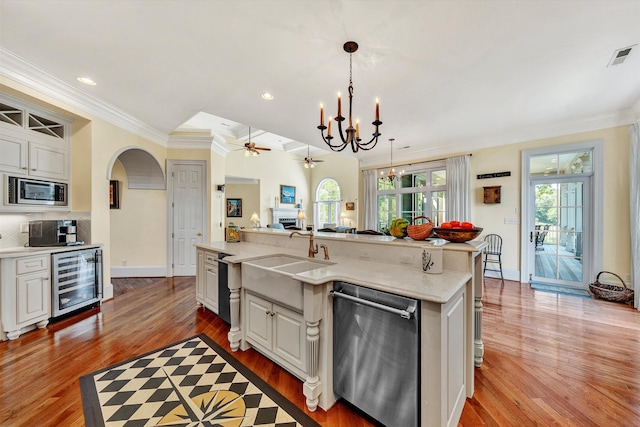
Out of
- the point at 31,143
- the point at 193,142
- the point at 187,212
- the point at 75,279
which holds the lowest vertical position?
the point at 75,279

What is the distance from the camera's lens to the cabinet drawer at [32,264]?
2.59m

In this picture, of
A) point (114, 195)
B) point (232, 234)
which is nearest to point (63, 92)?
point (114, 195)

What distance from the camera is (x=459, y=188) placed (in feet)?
17.5

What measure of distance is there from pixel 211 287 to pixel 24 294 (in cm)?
186

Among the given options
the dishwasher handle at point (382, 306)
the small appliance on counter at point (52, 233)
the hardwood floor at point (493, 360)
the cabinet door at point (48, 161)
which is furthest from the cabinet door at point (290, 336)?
the cabinet door at point (48, 161)

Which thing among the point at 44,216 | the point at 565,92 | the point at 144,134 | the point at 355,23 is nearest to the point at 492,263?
the point at 565,92

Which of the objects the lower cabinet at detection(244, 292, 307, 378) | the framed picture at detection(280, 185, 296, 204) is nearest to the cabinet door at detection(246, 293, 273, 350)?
the lower cabinet at detection(244, 292, 307, 378)

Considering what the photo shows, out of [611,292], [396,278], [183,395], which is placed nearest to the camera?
[396,278]

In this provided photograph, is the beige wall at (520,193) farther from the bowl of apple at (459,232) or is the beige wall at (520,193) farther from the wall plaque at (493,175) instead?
the bowl of apple at (459,232)

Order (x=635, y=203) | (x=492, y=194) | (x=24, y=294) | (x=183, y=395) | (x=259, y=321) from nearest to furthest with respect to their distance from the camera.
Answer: (x=183, y=395)
(x=259, y=321)
(x=24, y=294)
(x=635, y=203)
(x=492, y=194)

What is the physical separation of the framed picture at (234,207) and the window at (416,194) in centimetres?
518

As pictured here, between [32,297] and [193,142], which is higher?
[193,142]

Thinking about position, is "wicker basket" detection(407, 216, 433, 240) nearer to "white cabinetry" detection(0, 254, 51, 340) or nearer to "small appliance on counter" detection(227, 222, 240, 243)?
"small appliance on counter" detection(227, 222, 240, 243)

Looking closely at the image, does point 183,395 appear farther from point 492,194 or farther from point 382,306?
point 492,194
